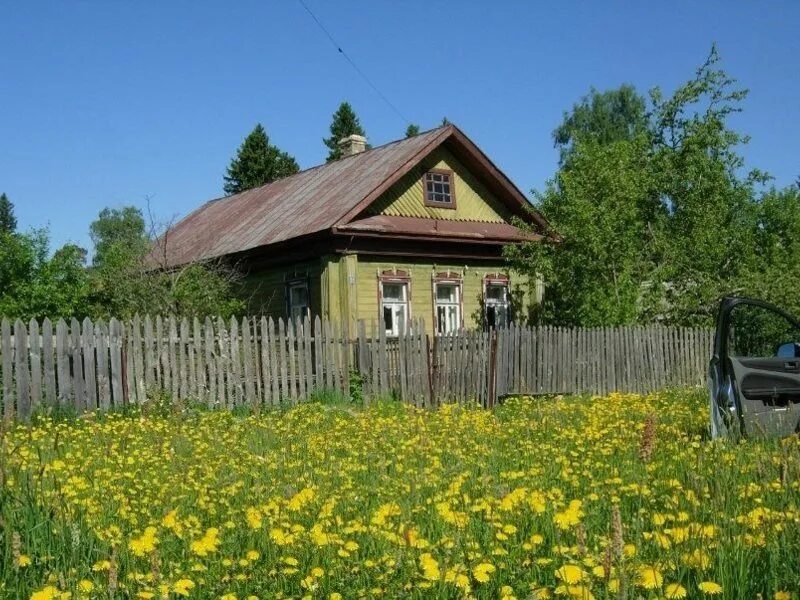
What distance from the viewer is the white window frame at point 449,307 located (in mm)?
20203

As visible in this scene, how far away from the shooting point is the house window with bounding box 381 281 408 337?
19.4m

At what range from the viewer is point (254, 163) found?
4772cm

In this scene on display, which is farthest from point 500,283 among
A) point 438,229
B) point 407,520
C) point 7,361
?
point 407,520

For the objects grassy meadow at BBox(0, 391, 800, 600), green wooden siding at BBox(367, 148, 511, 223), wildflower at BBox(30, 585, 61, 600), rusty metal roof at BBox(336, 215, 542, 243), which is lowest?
grassy meadow at BBox(0, 391, 800, 600)

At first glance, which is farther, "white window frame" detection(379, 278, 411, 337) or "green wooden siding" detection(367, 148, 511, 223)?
"green wooden siding" detection(367, 148, 511, 223)

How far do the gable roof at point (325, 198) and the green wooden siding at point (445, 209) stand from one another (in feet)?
0.77

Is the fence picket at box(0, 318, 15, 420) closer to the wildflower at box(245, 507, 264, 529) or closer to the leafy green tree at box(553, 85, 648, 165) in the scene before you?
the wildflower at box(245, 507, 264, 529)

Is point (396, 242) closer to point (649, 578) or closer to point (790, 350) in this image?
point (790, 350)

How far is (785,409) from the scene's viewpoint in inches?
283

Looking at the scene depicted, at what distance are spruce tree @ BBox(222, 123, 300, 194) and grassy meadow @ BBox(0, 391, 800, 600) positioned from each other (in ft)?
132

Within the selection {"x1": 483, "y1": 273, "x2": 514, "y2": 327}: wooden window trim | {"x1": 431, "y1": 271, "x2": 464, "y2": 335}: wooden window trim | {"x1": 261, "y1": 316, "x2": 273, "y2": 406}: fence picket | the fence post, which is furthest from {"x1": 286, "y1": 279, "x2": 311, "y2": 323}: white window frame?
the fence post

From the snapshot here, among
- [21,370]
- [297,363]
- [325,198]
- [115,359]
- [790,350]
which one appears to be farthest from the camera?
[325,198]

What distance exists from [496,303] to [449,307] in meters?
1.52

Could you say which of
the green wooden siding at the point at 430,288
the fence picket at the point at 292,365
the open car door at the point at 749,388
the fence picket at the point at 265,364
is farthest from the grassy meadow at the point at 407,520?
the green wooden siding at the point at 430,288
